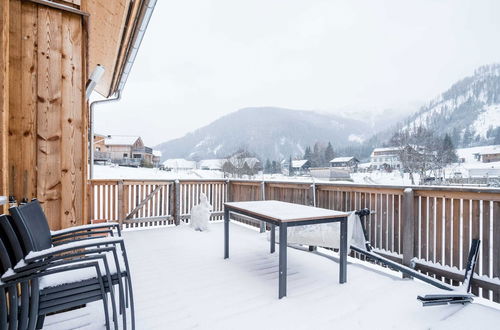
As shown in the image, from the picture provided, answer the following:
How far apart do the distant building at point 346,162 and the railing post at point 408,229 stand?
26009 millimetres

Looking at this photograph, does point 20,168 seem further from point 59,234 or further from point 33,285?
point 33,285

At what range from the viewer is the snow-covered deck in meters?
2.00

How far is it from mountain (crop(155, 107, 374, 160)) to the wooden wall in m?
46.7

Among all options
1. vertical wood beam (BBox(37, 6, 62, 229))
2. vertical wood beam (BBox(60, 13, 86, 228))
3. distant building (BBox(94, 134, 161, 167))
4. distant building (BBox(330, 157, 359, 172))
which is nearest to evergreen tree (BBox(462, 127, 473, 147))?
distant building (BBox(330, 157, 359, 172))

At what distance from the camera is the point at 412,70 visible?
7375cm

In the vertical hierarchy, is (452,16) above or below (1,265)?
above

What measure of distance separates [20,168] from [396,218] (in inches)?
144

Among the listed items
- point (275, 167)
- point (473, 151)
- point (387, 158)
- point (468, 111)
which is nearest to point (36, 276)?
point (387, 158)

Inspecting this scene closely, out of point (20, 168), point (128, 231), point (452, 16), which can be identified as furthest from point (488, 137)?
point (452, 16)

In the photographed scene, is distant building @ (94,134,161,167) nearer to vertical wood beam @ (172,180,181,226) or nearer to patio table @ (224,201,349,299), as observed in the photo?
vertical wood beam @ (172,180,181,226)

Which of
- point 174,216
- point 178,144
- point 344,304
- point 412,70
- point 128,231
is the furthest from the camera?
point 412,70

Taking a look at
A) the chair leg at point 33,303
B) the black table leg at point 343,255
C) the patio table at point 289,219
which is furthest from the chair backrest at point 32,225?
the black table leg at point 343,255

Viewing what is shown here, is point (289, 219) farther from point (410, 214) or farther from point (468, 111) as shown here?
point (468, 111)

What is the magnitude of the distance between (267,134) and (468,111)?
34.5m
